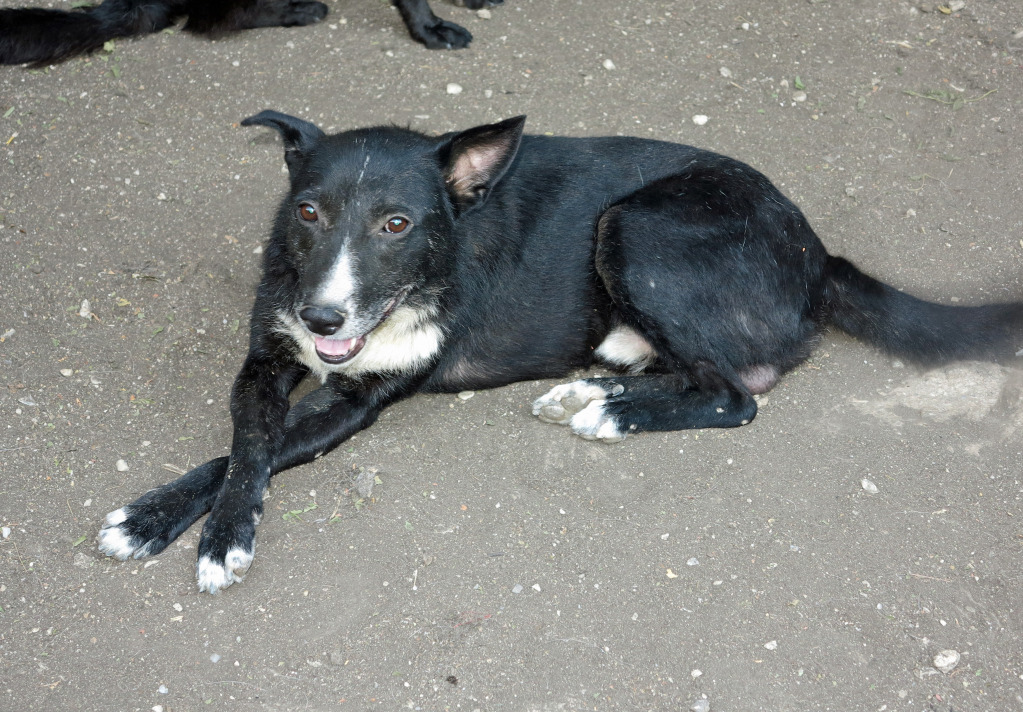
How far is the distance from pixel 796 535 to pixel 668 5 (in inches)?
171

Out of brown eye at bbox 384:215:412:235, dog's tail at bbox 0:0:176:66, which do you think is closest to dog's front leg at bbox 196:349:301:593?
brown eye at bbox 384:215:412:235

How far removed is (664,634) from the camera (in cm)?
362

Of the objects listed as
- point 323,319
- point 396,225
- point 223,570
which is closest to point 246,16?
point 396,225

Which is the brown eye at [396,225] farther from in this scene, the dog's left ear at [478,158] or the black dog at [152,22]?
the black dog at [152,22]

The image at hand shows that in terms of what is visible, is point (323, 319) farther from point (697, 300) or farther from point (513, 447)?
point (697, 300)

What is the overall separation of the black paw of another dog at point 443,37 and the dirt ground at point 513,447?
0.09 metres

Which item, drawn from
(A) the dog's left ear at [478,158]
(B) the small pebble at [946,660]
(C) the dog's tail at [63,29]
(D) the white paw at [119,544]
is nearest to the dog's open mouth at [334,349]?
(A) the dog's left ear at [478,158]

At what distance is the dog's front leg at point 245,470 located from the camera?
3729 mm

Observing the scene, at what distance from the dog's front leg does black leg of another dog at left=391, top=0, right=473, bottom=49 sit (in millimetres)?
2859

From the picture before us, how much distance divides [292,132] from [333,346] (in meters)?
0.95

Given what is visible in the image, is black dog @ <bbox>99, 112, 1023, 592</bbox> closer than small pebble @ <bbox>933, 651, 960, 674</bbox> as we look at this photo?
No

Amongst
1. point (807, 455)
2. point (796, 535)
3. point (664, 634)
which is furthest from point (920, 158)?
point (664, 634)

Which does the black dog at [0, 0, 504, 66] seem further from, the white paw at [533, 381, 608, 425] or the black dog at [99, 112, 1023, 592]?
the white paw at [533, 381, 608, 425]

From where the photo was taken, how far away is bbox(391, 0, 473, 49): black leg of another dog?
6266 millimetres
